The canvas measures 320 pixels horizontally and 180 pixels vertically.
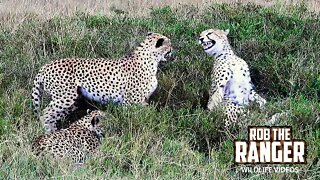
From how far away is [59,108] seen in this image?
6.02 m

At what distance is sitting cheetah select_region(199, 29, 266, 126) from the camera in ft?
20.0

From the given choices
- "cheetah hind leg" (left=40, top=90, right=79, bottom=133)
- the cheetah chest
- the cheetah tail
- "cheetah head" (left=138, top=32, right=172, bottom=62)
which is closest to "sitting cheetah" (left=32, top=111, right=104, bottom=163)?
"cheetah hind leg" (left=40, top=90, right=79, bottom=133)

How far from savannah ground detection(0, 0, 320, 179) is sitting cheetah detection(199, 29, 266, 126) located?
18 centimetres

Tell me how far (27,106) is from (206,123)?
170 centimetres

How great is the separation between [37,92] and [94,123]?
0.82 m

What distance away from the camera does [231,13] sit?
8891 millimetres

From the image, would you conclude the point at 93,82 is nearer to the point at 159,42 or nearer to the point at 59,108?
the point at 59,108

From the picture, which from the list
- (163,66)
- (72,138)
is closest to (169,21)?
(163,66)

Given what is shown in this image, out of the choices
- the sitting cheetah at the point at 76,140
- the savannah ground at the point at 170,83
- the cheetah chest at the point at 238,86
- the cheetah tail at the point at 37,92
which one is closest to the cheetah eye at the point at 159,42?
the savannah ground at the point at 170,83

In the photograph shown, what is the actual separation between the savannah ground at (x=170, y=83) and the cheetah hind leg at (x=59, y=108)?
128 millimetres

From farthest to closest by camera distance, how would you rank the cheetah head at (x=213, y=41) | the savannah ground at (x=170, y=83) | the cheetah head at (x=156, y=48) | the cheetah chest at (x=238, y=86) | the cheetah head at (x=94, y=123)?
the cheetah head at (x=213, y=41) < the cheetah head at (x=156, y=48) < the cheetah chest at (x=238, y=86) < the cheetah head at (x=94, y=123) < the savannah ground at (x=170, y=83)

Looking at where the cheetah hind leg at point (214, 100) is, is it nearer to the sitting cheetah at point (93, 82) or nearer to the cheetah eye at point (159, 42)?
the sitting cheetah at point (93, 82)

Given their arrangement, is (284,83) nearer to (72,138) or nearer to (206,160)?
(206,160)

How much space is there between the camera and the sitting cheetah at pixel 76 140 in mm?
5086
